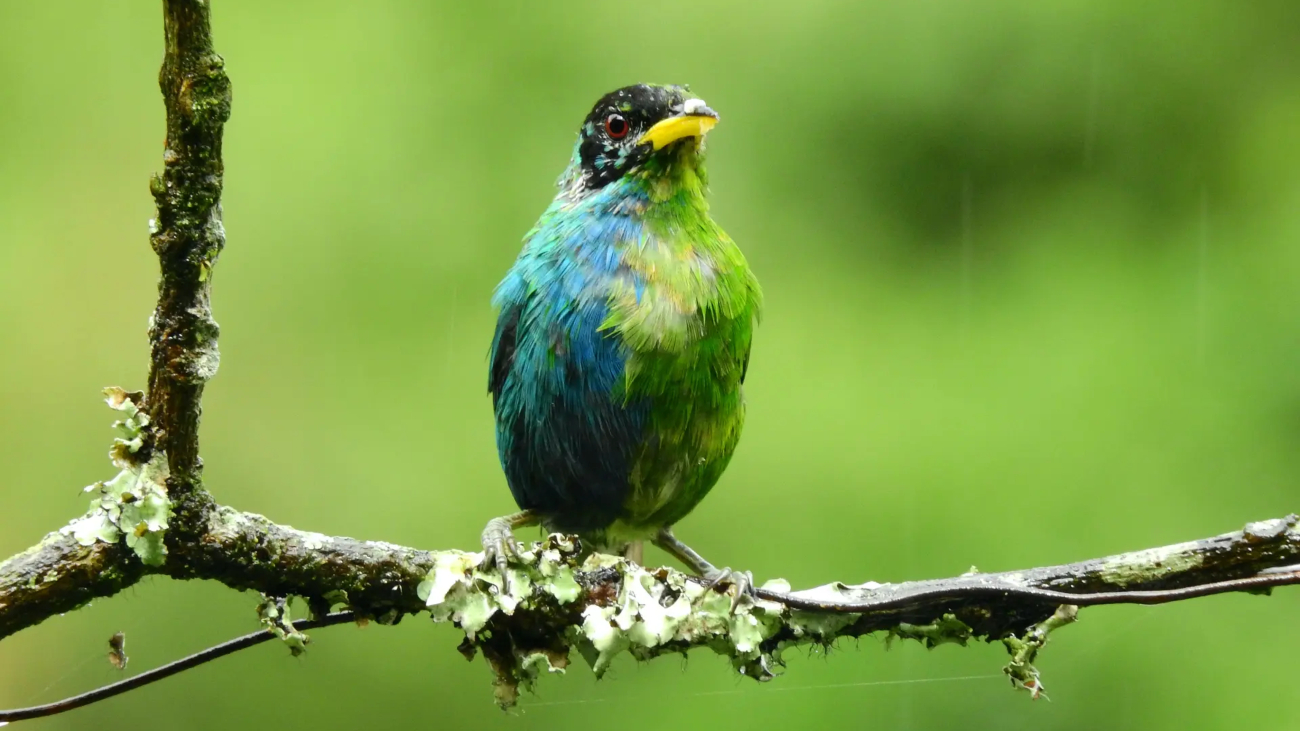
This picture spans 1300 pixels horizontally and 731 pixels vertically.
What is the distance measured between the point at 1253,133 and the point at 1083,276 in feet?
3.10

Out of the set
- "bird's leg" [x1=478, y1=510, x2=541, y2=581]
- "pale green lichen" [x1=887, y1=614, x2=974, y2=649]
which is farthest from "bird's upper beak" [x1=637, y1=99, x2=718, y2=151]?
"pale green lichen" [x1=887, y1=614, x2=974, y2=649]

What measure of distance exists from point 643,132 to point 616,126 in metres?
0.07

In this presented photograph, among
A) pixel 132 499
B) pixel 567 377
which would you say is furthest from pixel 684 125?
pixel 132 499

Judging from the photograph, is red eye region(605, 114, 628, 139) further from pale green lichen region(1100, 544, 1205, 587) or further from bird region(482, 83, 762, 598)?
pale green lichen region(1100, 544, 1205, 587)

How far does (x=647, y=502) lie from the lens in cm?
277

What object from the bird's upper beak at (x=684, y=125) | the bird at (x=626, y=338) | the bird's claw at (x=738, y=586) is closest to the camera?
the bird's claw at (x=738, y=586)

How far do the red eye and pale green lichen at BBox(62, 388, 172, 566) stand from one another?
4.89 feet

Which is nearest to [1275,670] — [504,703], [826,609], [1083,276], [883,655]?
[883,655]

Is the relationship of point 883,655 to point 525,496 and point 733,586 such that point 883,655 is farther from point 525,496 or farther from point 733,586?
point 733,586

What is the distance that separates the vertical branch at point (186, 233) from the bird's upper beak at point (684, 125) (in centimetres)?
136

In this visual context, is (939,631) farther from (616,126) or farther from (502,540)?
(616,126)

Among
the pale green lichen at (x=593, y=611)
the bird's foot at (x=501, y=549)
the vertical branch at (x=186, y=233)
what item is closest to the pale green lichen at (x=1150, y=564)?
the pale green lichen at (x=593, y=611)

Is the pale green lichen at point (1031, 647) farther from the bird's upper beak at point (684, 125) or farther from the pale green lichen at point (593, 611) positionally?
the bird's upper beak at point (684, 125)

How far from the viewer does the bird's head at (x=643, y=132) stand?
2725 millimetres
